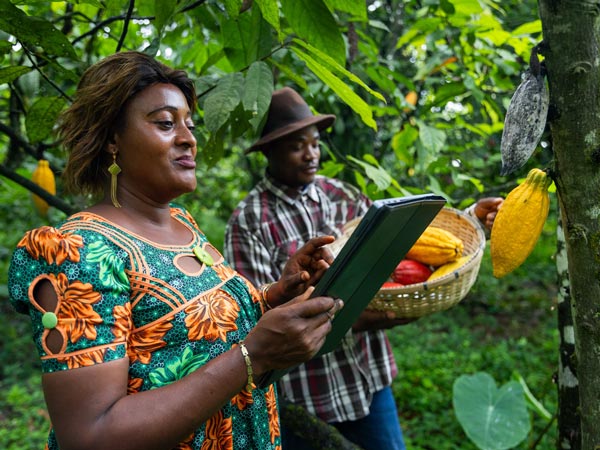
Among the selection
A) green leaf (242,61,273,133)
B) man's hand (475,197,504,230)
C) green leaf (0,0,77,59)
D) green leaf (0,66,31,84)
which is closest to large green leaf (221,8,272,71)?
green leaf (242,61,273,133)

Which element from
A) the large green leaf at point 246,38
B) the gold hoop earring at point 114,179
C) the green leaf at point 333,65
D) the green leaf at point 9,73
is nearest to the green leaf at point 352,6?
the green leaf at point 333,65

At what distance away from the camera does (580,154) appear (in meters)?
0.86

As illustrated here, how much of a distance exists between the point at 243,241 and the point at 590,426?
1.35 meters

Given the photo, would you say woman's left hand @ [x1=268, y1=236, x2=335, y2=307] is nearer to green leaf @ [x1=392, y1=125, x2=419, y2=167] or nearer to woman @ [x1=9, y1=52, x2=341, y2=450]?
woman @ [x1=9, y1=52, x2=341, y2=450]

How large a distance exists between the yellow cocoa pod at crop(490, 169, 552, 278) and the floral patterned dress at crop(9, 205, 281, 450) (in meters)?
0.58

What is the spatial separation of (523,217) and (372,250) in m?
0.28

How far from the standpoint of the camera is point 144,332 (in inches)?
42.6

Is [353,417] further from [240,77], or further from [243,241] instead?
[240,77]

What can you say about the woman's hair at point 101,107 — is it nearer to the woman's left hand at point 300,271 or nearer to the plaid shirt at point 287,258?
the woman's left hand at point 300,271

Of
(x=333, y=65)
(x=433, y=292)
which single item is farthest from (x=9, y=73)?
(x=433, y=292)

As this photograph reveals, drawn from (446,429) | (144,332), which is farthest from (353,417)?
(446,429)

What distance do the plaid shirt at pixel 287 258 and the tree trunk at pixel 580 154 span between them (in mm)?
1210

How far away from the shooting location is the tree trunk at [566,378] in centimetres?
147

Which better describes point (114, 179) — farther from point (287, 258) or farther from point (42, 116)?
point (287, 258)
